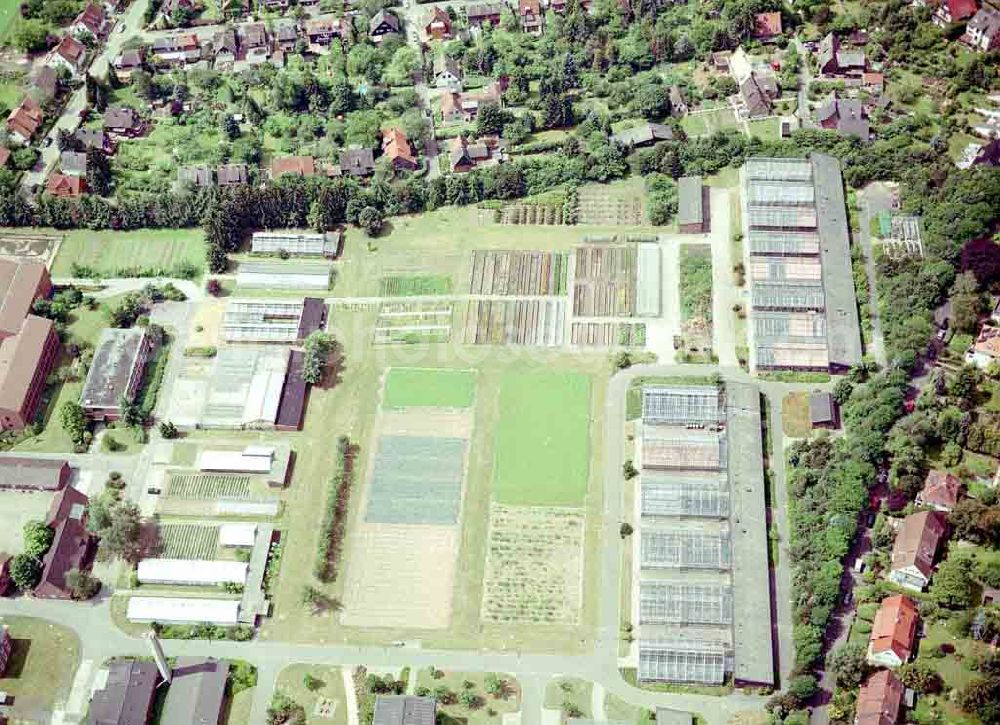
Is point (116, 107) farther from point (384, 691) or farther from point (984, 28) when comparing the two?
point (984, 28)

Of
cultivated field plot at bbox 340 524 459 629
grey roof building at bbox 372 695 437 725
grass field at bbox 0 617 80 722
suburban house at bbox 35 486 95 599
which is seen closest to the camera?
grey roof building at bbox 372 695 437 725

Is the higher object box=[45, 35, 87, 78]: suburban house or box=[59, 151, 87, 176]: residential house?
box=[45, 35, 87, 78]: suburban house

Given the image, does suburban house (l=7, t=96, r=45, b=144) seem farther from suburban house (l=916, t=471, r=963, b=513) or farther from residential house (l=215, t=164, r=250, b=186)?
suburban house (l=916, t=471, r=963, b=513)

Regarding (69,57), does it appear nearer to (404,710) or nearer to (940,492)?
(404,710)

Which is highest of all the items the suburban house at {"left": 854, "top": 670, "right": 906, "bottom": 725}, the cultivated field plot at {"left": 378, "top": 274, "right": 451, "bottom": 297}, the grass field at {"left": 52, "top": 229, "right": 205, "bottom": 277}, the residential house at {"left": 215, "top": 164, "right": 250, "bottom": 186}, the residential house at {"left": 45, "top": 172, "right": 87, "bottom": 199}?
the residential house at {"left": 215, "top": 164, "right": 250, "bottom": 186}

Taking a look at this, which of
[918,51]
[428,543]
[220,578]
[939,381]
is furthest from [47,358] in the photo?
[918,51]

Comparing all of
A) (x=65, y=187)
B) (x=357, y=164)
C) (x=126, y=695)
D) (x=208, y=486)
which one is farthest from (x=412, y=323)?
(x=65, y=187)

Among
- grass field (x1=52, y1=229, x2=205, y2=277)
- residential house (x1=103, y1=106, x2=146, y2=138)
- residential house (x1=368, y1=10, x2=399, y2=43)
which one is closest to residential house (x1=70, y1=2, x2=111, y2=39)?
residential house (x1=103, y1=106, x2=146, y2=138)
